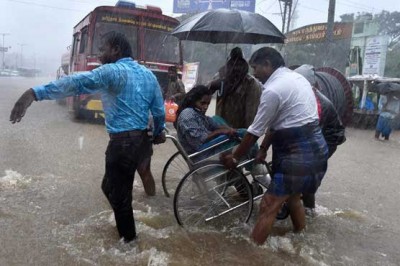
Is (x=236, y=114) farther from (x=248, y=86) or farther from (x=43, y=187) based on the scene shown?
(x=43, y=187)

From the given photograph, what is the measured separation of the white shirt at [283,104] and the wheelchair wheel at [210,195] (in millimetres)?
697

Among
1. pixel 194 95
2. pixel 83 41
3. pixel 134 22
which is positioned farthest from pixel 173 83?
pixel 194 95

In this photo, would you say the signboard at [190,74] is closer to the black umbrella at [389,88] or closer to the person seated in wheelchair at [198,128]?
the black umbrella at [389,88]

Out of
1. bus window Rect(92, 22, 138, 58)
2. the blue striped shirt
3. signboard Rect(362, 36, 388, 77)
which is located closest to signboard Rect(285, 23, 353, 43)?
signboard Rect(362, 36, 388, 77)

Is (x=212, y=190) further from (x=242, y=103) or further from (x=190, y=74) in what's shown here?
(x=190, y=74)

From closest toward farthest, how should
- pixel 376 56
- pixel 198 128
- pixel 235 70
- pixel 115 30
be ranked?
pixel 198 128, pixel 235 70, pixel 115 30, pixel 376 56

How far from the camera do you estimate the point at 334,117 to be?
407 centimetres

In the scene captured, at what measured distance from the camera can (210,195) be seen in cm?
387

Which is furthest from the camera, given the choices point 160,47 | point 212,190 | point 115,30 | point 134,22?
point 160,47

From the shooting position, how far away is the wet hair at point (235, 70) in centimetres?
449

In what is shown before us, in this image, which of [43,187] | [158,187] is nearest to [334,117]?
[158,187]

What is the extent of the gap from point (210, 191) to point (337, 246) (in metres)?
1.25

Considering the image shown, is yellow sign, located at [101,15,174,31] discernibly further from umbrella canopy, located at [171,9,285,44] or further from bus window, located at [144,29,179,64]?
umbrella canopy, located at [171,9,285,44]

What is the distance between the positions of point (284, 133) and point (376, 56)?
51.7 ft
